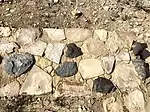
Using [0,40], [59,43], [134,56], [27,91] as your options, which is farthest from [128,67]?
[0,40]

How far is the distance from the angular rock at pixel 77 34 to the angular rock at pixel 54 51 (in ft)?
0.32

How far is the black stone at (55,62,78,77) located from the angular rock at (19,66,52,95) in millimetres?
78

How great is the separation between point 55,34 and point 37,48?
0.57 feet

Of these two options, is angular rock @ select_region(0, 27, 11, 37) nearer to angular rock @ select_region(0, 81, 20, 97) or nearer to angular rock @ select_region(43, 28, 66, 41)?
angular rock @ select_region(43, 28, 66, 41)

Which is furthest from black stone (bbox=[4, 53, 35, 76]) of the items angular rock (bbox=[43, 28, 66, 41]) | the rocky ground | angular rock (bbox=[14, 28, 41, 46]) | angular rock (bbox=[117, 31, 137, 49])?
angular rock (bbox=[117, 31, 137, 49])

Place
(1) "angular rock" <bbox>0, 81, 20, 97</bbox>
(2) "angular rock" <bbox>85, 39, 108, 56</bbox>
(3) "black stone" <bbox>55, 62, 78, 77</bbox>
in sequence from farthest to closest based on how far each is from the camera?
(2) "angular rock" <bbox>85, 39, 108, 56</bbox> < (3) "black stone" <bbox>55, 62, 78, 77</bbox> < (1) "angular rock" <bbox>0, 81, 20, 97</bbox>

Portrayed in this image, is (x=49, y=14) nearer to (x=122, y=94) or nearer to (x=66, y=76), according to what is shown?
(x=66, y=76)

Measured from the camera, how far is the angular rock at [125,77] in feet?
9.94

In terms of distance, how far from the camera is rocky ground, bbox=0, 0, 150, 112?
2941 mm

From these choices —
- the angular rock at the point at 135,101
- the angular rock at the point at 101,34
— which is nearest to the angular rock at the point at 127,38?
the angular rock at the point at 101,34

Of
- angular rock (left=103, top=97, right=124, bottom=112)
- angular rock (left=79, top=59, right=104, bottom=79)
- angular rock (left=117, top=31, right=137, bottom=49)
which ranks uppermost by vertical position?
angular rock (left=117, top=31, right=137, bottom=49)

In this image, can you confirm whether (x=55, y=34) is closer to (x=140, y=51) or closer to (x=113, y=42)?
(x=113, y=42)

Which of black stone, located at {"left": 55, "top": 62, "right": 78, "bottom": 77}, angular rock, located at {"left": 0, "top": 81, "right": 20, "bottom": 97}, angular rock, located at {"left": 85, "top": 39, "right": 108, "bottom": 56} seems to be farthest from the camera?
angular rock, located at {"left": 85, "top": 39, "right": 108, "bottom": 56}

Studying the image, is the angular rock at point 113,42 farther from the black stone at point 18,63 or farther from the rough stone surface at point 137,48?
the black stone at point 18,63
